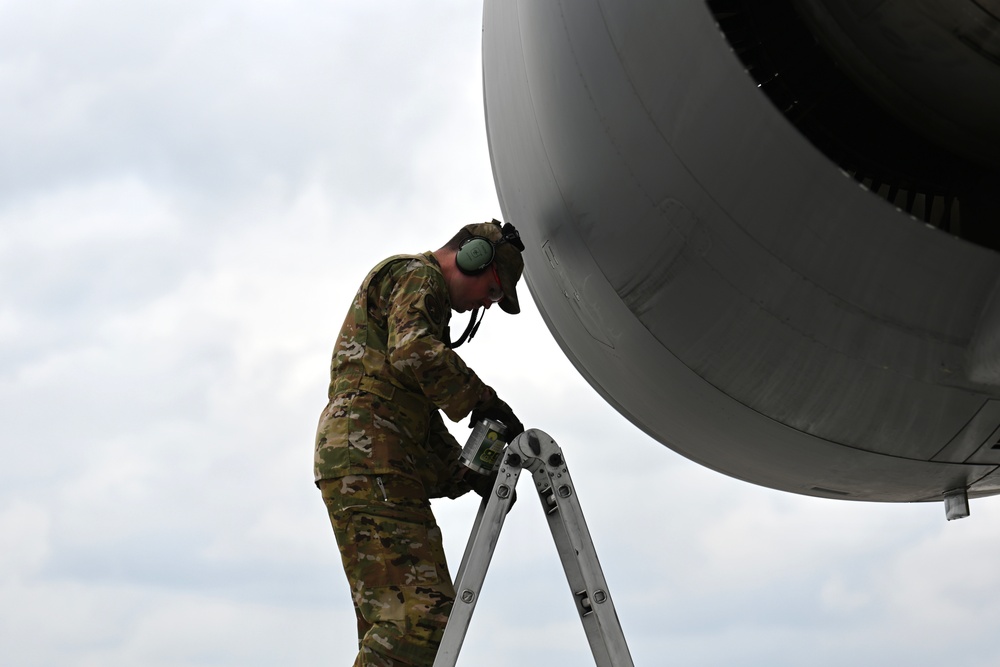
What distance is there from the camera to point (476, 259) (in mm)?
3982

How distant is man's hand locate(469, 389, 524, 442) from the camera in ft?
12.2

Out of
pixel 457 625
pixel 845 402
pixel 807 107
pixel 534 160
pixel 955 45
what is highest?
pixel 534 160

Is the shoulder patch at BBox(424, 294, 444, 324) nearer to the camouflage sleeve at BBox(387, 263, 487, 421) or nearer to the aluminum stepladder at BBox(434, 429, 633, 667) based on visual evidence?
the camouflage sleeve at BBox(387, 263, 487, 421)

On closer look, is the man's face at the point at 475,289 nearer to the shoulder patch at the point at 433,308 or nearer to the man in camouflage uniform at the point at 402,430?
the man in camouflage uniform at the point at 402,430

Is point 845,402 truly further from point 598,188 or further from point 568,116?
point 568,116

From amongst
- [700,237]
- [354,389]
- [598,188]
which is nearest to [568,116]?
[598,188]

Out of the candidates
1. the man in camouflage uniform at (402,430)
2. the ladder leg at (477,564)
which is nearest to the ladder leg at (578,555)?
the ladder leg at (477,564)

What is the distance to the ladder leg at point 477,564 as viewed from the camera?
340 cm

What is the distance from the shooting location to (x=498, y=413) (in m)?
3.75

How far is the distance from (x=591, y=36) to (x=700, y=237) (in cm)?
53

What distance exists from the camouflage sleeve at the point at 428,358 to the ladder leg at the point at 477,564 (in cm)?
30

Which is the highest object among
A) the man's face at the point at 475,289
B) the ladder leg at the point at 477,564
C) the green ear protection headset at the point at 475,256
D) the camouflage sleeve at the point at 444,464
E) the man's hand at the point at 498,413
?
the green ear protection headset at the point at 475,256

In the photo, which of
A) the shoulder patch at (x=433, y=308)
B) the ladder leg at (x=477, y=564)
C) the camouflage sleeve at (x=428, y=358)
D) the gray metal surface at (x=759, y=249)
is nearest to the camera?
the gray metal surface at (x=759, y=249)

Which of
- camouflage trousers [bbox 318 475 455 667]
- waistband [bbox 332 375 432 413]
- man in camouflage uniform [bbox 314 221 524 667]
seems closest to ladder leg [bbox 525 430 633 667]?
man in camouflage uniform [bbox 314 221 524 667]
